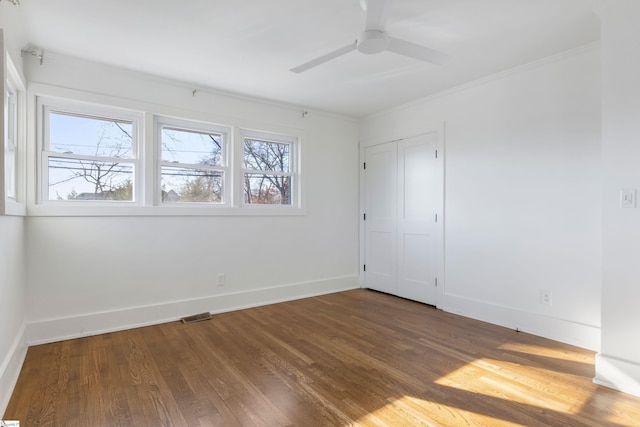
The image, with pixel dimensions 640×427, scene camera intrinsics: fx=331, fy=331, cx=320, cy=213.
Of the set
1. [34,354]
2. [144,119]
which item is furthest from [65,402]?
[144,119]

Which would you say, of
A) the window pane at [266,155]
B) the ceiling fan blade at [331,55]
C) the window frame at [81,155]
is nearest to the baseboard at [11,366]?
the window frame at [81,155]

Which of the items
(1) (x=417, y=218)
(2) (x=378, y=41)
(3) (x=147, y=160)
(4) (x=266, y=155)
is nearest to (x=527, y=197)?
(1) (x=417, y=218)

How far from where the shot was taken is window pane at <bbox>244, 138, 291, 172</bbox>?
4133 millimetres

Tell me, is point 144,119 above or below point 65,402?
above

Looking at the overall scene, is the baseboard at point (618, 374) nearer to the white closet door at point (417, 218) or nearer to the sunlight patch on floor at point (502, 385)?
the sunlight patch on floor at point (502, 385)

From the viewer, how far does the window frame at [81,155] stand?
2.91 meters

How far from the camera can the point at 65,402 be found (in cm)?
199

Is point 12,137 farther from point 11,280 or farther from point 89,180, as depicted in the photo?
point 11,280

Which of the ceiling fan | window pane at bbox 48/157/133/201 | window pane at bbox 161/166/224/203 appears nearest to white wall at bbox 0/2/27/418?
window pane at bbox 48/157/133/201

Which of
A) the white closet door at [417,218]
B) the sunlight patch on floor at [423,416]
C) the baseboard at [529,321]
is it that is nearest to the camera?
the sunlight patch on floor at [423,416]

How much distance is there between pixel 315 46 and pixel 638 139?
2345 millimetres

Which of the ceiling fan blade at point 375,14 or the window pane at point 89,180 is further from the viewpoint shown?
the window pane at point 89,180

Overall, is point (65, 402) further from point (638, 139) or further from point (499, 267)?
point (638, 139)

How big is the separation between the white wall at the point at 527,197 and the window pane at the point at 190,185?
267 centimetres
